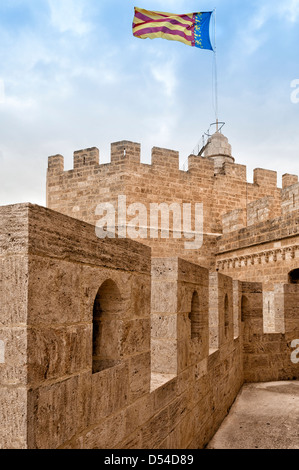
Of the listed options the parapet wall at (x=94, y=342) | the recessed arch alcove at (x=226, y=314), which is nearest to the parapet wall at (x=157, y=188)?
the recessed arch alcove at (x=226, y=314)

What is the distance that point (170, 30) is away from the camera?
14008 millimetres

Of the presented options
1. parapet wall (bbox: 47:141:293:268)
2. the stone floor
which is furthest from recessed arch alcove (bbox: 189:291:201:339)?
parapet wall (bbox: 47:141:293:268)

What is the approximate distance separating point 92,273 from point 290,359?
7.07 m

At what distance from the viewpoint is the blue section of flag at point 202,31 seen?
1439cm

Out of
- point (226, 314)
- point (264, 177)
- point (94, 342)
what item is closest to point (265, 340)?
point (226, 314)

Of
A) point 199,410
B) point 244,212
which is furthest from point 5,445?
→ point 244,212

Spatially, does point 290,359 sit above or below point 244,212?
below

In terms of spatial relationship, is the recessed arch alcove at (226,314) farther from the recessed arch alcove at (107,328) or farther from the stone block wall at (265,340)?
the recessed arch alcove at (107,328)

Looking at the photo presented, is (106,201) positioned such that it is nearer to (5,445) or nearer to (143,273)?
(143,273)

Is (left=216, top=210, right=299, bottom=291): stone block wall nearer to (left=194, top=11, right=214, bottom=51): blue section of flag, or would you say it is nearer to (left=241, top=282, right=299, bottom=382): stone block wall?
(left=241, top=282, right=299, bottom=382): stone block wall

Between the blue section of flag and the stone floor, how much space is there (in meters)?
11.8

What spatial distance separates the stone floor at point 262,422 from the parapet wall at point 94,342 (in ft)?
1.22

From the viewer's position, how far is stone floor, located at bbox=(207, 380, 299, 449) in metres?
4.64
